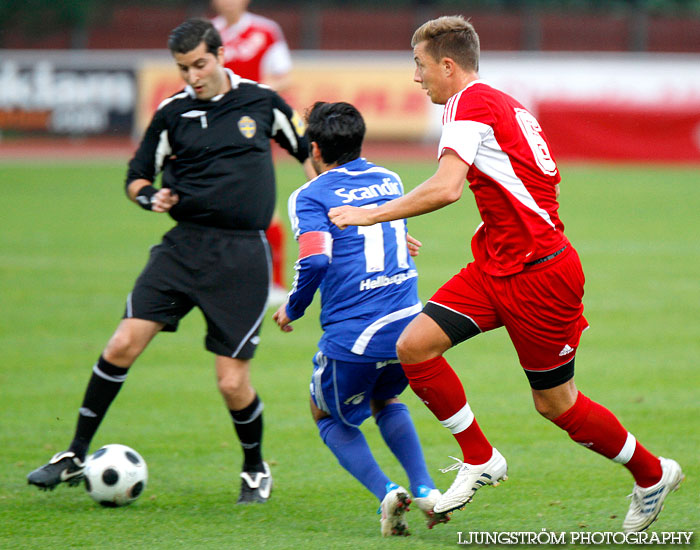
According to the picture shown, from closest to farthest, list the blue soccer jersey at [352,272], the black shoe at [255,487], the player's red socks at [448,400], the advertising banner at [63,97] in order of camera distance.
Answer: the player's red socks at [448,400], the blue soccer jersey at [352,272], the black shoe at [255,487], the advertising banner at [63,97]

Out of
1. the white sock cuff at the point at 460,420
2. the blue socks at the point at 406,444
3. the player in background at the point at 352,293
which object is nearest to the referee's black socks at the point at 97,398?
the player in background at the point at 352,293

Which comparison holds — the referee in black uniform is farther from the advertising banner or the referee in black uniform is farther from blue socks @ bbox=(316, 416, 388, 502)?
the advertising banner

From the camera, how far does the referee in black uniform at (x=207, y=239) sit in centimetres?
486

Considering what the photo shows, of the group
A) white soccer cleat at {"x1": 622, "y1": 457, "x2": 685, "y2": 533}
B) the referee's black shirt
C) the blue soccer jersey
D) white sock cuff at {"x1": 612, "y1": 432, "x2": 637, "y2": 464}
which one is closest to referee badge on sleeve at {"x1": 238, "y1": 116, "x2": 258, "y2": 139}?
the referee's black shirt

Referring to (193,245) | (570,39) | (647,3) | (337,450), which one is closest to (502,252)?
(337,450)

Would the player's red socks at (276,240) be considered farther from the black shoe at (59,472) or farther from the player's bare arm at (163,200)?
the black shoe at (59,472)

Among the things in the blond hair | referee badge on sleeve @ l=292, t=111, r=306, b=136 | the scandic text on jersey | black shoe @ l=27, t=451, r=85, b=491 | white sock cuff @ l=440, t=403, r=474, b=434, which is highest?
the blond hair

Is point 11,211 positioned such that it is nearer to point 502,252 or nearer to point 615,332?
point 615,332

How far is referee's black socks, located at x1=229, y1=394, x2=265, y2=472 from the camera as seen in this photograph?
4918 millimetres

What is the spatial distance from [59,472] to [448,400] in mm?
1874

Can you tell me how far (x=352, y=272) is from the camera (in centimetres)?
435

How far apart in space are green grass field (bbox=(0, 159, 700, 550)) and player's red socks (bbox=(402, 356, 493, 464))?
39 centimetres

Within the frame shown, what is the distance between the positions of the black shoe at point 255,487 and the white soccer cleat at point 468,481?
1062 millimetres

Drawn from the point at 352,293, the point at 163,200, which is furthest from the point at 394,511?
the point at 163,200
